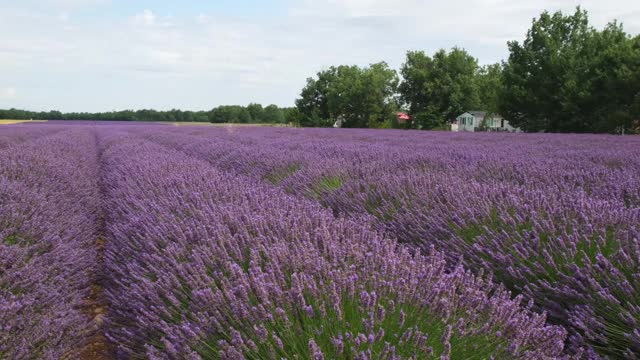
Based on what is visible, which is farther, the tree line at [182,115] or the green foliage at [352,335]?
the tree line at [182,115]

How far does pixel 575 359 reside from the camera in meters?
1.36

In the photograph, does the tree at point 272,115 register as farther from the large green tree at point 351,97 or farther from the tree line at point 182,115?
the large green tree at point 351,97

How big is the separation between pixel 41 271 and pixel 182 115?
87.0 m

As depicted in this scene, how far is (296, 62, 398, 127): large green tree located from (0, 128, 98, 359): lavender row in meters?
45.6

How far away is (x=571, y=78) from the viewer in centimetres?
2869

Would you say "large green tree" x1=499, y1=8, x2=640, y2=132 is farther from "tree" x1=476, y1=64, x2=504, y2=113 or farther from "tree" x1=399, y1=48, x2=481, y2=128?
"tree" x1=399, y1=48, x2=481, y2=128

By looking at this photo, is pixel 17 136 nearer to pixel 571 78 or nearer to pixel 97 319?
pixel 97 319

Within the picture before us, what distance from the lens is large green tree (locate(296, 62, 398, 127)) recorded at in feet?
168

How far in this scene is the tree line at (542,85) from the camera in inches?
1059

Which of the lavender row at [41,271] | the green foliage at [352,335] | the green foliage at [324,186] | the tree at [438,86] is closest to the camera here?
the green foliage at [352,335]

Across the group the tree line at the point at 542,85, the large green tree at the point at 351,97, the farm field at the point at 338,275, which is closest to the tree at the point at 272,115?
the large green tree at the point at 351,97

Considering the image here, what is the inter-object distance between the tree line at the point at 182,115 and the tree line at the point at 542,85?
15.2m

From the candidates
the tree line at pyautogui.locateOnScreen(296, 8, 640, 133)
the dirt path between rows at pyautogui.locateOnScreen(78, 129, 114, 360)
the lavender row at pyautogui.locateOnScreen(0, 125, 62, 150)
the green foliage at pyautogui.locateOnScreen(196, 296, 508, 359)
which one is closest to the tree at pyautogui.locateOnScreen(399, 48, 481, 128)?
the tree line at pyautogui.locateOnScreen(296, 8, 640, 133)

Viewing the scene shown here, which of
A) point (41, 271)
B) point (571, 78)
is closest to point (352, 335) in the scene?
point (41, 271)
